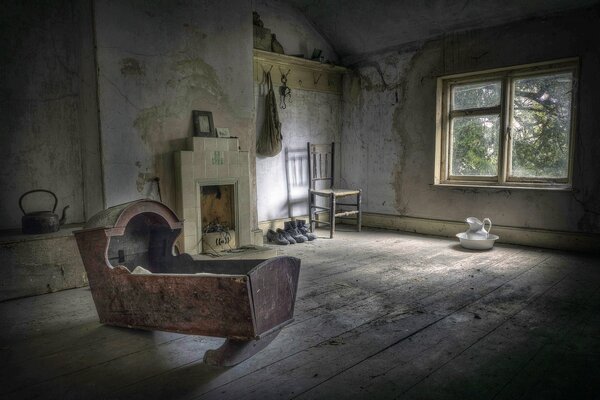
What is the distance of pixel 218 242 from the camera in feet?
14.7

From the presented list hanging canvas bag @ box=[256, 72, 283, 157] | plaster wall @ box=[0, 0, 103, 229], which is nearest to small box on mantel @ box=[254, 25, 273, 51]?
hanging canvas bag @ box=[256, 72, 283, 157]

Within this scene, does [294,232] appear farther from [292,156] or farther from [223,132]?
[223,132]

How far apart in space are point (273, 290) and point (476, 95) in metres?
4.33

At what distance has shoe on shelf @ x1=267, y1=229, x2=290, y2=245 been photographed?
5188 mm

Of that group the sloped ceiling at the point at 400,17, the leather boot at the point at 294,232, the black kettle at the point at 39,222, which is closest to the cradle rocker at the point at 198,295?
the black kettle at the point at 39,222

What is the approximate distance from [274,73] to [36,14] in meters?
2.80

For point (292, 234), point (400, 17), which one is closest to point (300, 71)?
point (400, 17)

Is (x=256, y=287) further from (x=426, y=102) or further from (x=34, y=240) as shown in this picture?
(x=426, y=102)

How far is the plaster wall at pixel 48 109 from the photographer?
3617 mm

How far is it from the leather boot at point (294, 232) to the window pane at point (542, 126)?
2.68 meters

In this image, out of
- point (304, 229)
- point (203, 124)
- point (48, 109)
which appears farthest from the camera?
point (304, 229)

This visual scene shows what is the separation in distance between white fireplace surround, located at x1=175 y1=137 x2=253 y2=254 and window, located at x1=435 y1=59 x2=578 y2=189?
2697 mm

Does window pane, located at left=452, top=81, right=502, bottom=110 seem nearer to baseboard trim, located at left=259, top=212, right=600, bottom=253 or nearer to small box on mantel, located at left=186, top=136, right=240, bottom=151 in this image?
baseboard trim, located at left=259, top=212, right=600, bottom=253

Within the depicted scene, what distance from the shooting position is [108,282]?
2443 mm
